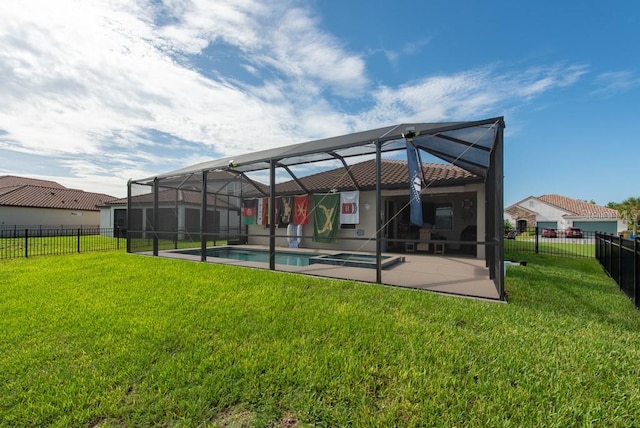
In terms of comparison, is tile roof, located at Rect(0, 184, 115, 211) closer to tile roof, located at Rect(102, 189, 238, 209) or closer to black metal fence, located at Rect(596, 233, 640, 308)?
tile roof, located at Rect(102, 189, 238, 209)

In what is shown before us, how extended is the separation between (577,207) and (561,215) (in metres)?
2.98

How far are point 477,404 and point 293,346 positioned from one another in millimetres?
1619

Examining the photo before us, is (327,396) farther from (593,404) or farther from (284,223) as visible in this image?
(284,223)

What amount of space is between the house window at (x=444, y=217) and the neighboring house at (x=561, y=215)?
22.4m

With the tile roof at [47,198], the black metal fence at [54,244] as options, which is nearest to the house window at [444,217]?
the black metal fence at [54,244]

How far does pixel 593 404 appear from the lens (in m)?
1.97

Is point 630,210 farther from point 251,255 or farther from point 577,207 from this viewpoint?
point 251,255

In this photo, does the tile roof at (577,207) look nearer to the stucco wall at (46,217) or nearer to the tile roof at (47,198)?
the tile roof at (47,198)

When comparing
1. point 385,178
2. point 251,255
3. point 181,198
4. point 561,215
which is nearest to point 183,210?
point 181,198

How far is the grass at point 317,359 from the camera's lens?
1.97 meters

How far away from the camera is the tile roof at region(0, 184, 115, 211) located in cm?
2162

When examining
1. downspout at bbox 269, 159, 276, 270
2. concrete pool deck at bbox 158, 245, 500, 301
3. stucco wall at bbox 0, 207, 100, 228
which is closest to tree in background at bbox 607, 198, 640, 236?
concrete pool deck at bbox 158, 245, 500, 301

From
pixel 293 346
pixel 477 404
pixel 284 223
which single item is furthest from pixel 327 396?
pixel 284 223

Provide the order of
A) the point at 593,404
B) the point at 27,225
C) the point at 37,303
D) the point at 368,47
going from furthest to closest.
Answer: the point at 27,225 < the point at 368,47 < the point at 37,303 < the point at 593,404
